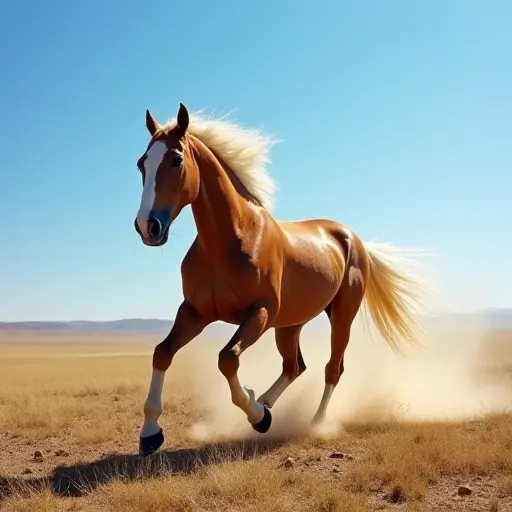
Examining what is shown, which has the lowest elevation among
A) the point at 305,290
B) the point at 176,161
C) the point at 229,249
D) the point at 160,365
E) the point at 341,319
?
the point at 160,365

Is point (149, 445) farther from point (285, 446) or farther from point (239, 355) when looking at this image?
point (285, 446)

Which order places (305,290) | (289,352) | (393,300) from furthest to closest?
(393,300) < (289,352) < (305,290)

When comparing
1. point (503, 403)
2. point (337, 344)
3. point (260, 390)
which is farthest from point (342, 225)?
point (503, 403)

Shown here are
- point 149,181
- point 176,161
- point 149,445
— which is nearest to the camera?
point 149,181

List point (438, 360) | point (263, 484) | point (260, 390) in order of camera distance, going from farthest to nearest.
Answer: point (438, 360), point (260, 390), point (263, 484)

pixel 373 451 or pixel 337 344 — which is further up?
pixel 337 344

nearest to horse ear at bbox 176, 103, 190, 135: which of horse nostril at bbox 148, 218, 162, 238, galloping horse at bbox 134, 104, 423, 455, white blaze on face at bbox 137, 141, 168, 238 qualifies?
galloping horse at bbox 134, 104, 423, 455

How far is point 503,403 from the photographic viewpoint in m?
8.62

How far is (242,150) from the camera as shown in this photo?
6.31 metres

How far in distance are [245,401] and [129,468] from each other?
3.90 ft

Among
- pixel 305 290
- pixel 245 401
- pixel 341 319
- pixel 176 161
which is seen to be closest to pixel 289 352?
pixel 341 319

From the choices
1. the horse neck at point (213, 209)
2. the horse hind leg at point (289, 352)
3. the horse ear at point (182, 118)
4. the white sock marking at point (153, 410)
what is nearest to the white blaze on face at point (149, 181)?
the horse ear at point (182, 118)

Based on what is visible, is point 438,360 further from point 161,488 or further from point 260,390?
point 161,488

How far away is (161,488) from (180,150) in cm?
267
